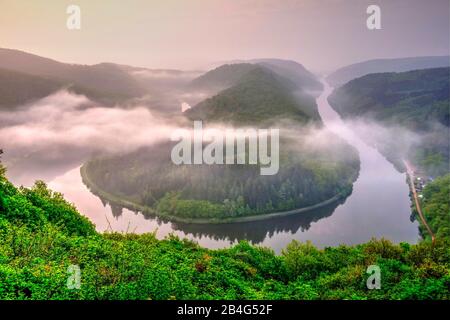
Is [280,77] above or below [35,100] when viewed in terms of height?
above

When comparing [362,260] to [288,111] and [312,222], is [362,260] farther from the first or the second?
[288,111]

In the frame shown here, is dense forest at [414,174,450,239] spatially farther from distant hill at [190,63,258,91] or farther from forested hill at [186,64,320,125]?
distant hill at [190,63,258,91]

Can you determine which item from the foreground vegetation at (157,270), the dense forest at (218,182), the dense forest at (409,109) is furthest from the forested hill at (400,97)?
the foreground vegetation at (157,270)

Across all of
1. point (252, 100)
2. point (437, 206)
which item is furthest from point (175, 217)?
point (252, 100)

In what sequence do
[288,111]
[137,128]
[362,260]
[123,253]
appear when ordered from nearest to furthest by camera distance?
1. [123,253]
2. [362,260]
3. [137,128]
4. [288,111]

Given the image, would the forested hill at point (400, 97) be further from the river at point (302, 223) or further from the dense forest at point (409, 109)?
the river at point (302, 223)

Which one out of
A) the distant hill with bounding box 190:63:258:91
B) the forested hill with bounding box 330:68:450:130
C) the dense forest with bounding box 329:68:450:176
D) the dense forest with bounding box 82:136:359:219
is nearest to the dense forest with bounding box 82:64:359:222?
the dense forest with bounding box 82:136:359:219

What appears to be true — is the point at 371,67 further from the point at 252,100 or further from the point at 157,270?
the point at 157,270

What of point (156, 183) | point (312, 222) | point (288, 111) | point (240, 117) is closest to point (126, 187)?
point (156, 183)
